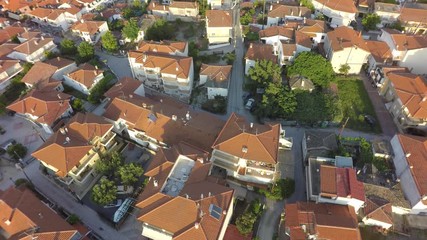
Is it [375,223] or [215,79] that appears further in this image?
[215,79]

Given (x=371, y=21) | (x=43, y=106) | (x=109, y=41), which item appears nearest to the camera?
(x=43, y=106)

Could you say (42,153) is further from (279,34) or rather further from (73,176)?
(279,34)

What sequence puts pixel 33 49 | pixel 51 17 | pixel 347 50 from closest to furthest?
pixel 347 50 < pixel 33 49 < pixel 51 17

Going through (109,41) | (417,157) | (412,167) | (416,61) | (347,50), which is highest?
(347,50)

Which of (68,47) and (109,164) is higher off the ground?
(68,47)

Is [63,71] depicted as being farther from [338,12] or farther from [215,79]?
[338,12]

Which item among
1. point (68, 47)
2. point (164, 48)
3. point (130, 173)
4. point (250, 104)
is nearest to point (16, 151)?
point (130, 173)
